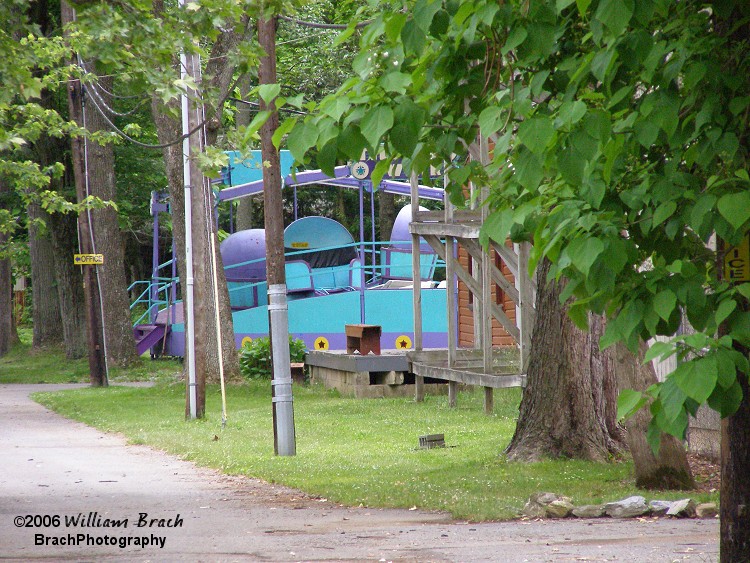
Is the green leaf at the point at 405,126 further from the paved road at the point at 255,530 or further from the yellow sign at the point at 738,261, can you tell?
the paved road at the point at 255,530

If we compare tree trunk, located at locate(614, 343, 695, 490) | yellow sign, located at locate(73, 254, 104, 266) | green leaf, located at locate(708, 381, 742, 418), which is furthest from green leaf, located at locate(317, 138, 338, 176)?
yellow sign, located at locate(73, 254, 104, 266)

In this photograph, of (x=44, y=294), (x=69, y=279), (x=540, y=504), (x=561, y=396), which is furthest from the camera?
(x=44, y=294)

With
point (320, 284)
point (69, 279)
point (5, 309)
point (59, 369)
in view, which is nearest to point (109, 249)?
point (69, 279)

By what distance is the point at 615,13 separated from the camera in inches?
124

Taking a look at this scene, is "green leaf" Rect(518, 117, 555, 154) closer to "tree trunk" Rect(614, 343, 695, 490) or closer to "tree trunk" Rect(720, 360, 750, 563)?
"tree trunk" Rect(720, 360, 750, 563)

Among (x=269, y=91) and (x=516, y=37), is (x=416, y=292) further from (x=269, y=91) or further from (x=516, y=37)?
(x=516, y=37)

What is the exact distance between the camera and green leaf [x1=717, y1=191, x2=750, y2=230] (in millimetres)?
3270

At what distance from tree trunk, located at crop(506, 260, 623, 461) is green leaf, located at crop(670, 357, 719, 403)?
7360 millimetres

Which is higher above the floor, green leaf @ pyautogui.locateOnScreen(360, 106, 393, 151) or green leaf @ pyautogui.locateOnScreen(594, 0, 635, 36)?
green leaf @ pyautogui.locateOnScreen(594, 0, 635, 36)

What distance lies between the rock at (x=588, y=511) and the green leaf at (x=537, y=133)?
5.29 m

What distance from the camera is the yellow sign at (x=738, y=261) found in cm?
381

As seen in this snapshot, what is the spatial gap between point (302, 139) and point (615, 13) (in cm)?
112

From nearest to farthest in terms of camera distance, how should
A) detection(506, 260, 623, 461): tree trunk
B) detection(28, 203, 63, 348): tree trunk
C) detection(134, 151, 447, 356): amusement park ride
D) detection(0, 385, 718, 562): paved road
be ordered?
detection(0, 385, 718, 562): paved road → detection(506, 260, 623, 461): tree trunk → detection(134, 151, 447, 356): amusement park ride → detection(28, 203, 63, 348): tree trunk

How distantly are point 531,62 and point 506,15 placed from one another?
1.34 ft
